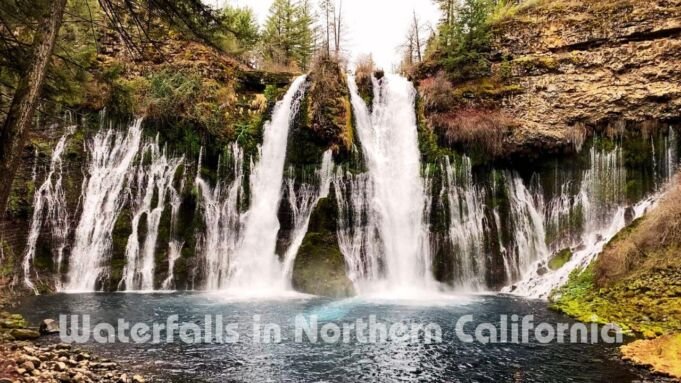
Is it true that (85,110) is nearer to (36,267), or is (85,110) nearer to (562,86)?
(36,267)

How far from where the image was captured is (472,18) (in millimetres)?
20094

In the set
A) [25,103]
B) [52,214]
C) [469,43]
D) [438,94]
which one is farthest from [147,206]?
[469,43]

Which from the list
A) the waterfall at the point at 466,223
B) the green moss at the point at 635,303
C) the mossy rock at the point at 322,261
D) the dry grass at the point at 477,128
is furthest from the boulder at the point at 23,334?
the dry grass at the point at 477,128

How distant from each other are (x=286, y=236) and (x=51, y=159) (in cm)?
936

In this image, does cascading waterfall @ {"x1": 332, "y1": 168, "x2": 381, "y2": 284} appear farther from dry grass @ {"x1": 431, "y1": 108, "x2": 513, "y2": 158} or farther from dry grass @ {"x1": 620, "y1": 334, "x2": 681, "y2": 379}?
dry grass @ {"x1": 620, "y1": 334, "x2": 681, "y2": 379}

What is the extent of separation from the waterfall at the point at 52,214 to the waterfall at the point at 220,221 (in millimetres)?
4713

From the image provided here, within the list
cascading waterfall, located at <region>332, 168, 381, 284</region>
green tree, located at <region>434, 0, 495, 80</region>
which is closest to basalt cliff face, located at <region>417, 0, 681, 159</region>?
green tree, located at <region>434, 0, 495, 80</region>

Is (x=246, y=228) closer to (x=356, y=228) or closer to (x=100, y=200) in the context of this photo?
(x=356, y=228)

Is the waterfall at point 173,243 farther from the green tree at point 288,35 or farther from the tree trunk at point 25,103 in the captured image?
the green tree at point 288,35

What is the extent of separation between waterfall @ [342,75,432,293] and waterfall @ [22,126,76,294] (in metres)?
10.1

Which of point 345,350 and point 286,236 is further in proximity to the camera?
point 286,236

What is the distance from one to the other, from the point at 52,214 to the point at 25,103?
466 inches

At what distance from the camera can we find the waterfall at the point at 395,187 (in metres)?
16.2

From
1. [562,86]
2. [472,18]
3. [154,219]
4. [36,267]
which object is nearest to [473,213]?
[562,86]
